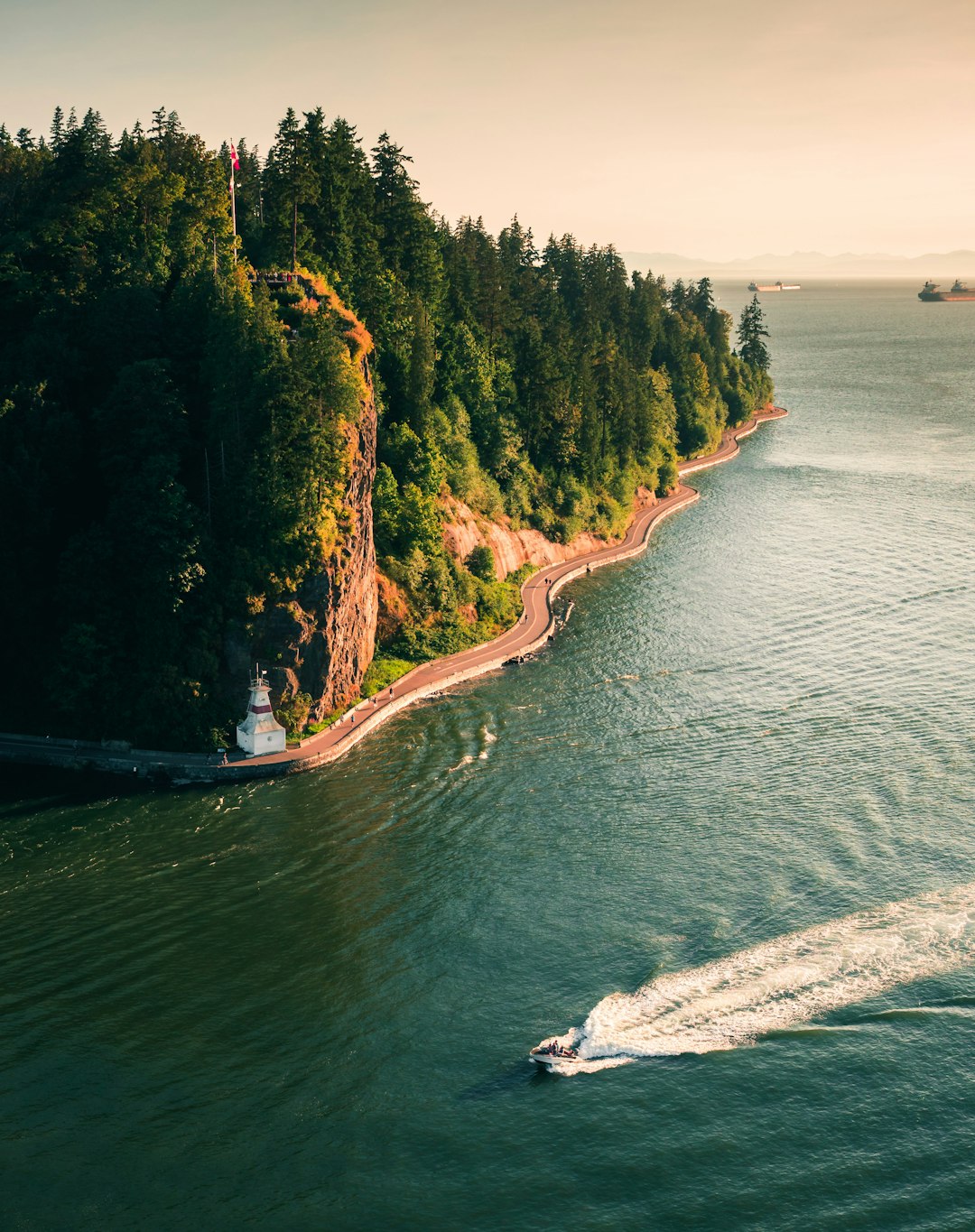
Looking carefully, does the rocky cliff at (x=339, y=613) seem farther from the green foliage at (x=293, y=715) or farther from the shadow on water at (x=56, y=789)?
the shadow on water at (x=56, y=789)

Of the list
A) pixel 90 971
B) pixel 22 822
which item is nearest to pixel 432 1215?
pixel 90 971

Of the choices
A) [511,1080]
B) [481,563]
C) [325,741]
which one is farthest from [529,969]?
[481,563]

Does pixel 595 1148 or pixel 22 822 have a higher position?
pixel 22 822

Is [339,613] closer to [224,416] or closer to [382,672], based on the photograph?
[382,672]

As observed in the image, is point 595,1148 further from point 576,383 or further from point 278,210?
point 576,383

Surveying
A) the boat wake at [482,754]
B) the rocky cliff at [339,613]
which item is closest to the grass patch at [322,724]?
the rocky cliff at [339,613]

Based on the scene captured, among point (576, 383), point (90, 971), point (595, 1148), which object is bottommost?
point (595, 1148)

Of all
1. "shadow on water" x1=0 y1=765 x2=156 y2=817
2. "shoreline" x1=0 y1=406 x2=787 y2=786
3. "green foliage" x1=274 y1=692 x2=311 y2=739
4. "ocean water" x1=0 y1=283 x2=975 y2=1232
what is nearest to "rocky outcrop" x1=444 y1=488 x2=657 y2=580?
"shoreline" x1=0 y1=406 x2=787 y2=786
